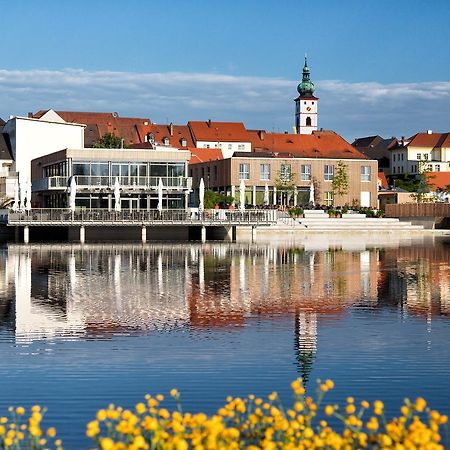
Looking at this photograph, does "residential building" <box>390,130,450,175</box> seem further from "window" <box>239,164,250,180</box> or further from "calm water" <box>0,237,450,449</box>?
"calm water" <box>0,237,450,449</box>

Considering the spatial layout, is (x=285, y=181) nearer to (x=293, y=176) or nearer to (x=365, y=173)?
(x=293, y=176)

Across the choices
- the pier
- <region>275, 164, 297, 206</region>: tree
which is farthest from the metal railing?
<region>275, 164, 297, 206</region>: tree

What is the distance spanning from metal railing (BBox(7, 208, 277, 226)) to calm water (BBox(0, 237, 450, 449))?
18.2 m

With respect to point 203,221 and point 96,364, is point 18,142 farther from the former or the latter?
point 96,364

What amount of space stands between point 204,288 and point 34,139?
64.5m

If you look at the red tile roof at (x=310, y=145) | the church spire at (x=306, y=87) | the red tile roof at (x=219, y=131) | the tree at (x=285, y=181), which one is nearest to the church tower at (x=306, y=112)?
the church spire at (x=306, y=87)

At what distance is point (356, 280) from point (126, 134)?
90575 millimetres

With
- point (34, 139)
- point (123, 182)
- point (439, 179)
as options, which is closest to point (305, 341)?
point (123, 182)

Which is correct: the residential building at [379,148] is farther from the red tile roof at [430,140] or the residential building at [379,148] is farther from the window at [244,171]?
the window at [244,171]

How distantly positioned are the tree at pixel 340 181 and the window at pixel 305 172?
110 inches

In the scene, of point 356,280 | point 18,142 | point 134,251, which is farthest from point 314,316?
point 18,142

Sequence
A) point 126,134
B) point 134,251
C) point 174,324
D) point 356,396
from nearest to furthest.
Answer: point 356,396 < point 174,324 < point 134,251 < point 126,134

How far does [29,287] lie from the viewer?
3300cm

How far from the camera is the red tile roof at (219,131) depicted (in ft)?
413
